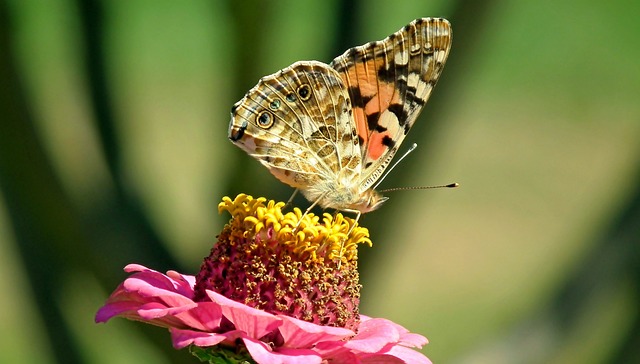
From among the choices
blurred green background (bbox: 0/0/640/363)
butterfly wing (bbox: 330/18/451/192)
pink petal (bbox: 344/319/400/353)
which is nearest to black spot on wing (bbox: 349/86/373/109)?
butterfly wing (bbox: 330/18/451/192)

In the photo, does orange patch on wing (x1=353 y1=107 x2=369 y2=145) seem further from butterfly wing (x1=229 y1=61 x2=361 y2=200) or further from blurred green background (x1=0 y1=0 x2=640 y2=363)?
blurred green background (x1=0 y1=0 x2=640 y2=363)

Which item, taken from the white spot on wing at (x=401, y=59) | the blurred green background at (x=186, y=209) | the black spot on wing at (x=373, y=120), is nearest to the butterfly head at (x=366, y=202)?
the black spot on wing at (x=373, y=120)

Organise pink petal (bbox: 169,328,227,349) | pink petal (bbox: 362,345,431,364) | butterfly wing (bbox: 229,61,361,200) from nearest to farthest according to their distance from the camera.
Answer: pink petal (bbox: 169,328,227,349) → pink petal (bbox: 362,345,431,364) → butterfly wing (bbox: 229,61,361,200)

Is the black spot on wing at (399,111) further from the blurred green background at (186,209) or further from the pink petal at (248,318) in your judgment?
the blurred green background at (186,209)

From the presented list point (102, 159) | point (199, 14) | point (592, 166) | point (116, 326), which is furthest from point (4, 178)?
point (592, 166)

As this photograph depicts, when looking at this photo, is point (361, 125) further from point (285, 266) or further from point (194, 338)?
point (194, 338)

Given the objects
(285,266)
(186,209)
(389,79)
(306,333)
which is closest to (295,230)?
(285,266)
